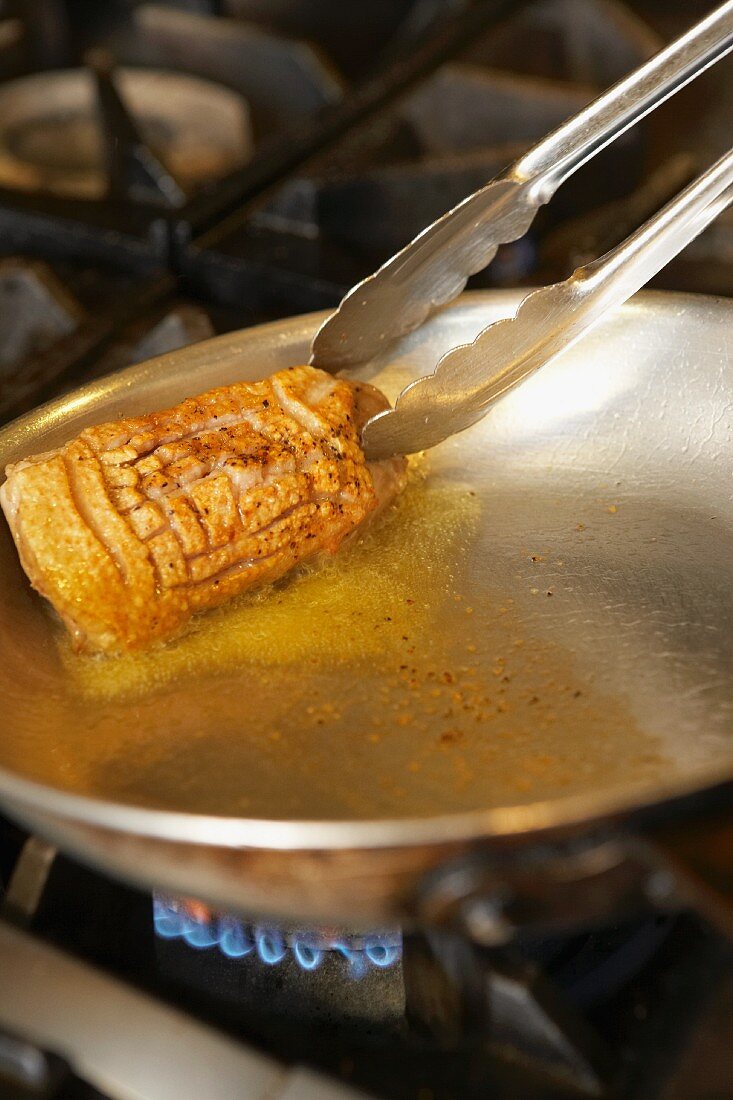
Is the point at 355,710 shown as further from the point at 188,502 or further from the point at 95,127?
the point at 95,127

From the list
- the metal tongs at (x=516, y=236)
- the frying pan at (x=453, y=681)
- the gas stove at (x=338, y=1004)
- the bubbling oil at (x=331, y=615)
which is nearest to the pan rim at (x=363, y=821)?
the frying pan at (x=453, y=681)

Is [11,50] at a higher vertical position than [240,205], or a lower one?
higher

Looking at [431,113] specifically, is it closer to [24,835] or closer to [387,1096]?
[24,835]

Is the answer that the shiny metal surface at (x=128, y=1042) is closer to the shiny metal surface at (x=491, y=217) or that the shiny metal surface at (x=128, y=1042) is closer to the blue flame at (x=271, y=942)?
the blue flame at (x=271, y=942)

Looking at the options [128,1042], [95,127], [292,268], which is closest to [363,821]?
[128,1042]

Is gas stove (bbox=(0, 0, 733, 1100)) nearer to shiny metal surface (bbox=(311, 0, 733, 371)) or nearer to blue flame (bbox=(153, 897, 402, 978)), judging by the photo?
blue flame (bbox=(153, 897, 402, 978))

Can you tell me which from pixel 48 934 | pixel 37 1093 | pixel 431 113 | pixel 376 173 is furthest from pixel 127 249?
pixel 37 1093

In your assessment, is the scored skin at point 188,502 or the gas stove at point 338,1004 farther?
the scored skin at point 188,502

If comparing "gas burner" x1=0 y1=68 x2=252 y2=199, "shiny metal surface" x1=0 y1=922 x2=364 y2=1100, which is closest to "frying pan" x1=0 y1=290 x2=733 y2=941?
"shiny metal surface" x1=0 y1=922 x2=364 y2=1100

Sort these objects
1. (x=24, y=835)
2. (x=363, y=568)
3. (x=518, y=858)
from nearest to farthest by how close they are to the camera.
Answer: (x=518, y=858), (x=24, y=835), (x=363, y=568)
